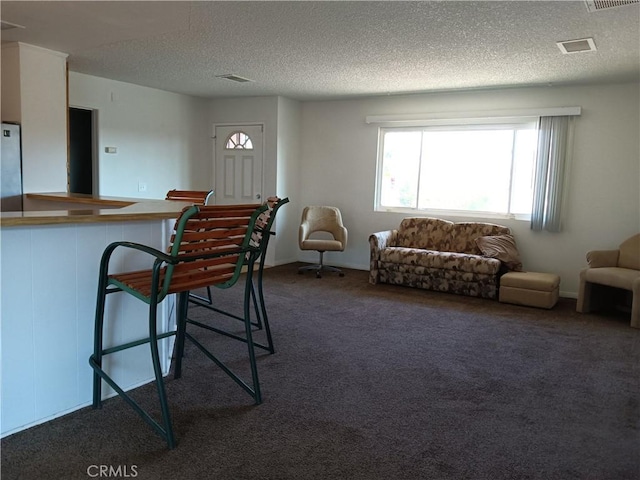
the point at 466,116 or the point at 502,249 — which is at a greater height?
the point at 466,116

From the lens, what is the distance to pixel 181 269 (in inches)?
88.0

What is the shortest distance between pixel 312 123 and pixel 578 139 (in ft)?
11.7

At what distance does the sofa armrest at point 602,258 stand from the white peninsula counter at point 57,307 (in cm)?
433

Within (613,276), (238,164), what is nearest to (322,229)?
(238,164)

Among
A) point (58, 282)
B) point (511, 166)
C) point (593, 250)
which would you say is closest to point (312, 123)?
point (511, 166)

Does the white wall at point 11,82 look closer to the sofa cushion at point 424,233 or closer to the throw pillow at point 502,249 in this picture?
the sofa cushion at point 424,233

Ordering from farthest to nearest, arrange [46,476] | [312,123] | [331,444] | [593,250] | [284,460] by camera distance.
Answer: [312,123] → [593,250] → [331,444] → [284,460] → [46,476]

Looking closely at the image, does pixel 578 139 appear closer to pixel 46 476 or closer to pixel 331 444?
pixel 331 444

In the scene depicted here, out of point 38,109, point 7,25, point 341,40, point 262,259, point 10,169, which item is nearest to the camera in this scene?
point 262,259

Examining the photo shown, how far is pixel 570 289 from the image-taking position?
18.8 ft

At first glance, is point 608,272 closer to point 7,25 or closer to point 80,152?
point 7,25

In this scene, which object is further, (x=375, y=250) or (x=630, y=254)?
(x=375, y=250)

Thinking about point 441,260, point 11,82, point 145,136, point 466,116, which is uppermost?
point 466,116

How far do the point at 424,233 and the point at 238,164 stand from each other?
2.97 metres
